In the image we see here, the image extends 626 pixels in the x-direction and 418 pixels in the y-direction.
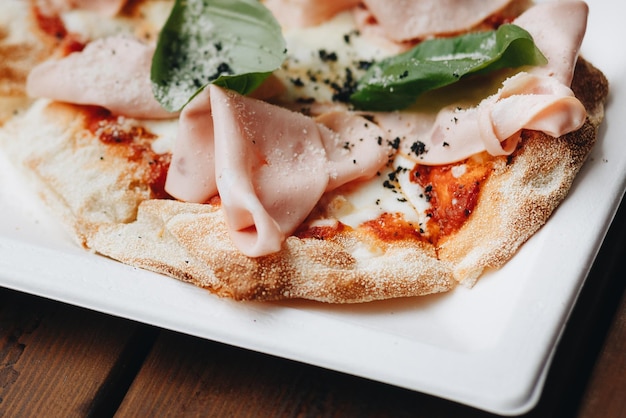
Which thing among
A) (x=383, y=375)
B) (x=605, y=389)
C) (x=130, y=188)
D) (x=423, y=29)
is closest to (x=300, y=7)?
(x=423, y=29)

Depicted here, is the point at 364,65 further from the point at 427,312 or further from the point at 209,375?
the point at 209,375

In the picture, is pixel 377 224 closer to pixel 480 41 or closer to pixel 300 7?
pixel 480 41

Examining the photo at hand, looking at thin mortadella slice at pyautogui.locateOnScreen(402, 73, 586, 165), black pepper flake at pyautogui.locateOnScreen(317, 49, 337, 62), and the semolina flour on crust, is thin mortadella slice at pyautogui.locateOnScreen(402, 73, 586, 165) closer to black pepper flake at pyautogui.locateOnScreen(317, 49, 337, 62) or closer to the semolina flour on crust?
the semolina flour on crust

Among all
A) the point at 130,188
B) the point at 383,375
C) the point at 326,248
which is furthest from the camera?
the point at 130,188

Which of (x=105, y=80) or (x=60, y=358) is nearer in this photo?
(x=60, y=358)

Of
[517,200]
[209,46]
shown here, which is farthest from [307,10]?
[517,200]

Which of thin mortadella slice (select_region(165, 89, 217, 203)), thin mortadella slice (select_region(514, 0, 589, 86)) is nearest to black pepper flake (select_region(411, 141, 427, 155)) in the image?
thin mortadella slice (select_region(514, 0, 589, 86))
